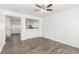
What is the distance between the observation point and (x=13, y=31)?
7.55 meters

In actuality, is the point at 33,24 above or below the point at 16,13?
below

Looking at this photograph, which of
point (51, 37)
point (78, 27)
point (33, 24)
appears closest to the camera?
point (78, 27)

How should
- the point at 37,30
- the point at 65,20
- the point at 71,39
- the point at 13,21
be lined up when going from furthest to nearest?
the point at 13,21, the point at 37,30, the point at 65,20, the point at 71,39

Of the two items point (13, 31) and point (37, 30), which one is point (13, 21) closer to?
point (13, 31)

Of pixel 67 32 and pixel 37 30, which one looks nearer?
pixel 67 32

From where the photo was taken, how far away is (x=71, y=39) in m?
3.69

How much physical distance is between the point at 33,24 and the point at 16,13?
1812 mm

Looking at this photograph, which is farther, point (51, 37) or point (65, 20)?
point (51, 37)
